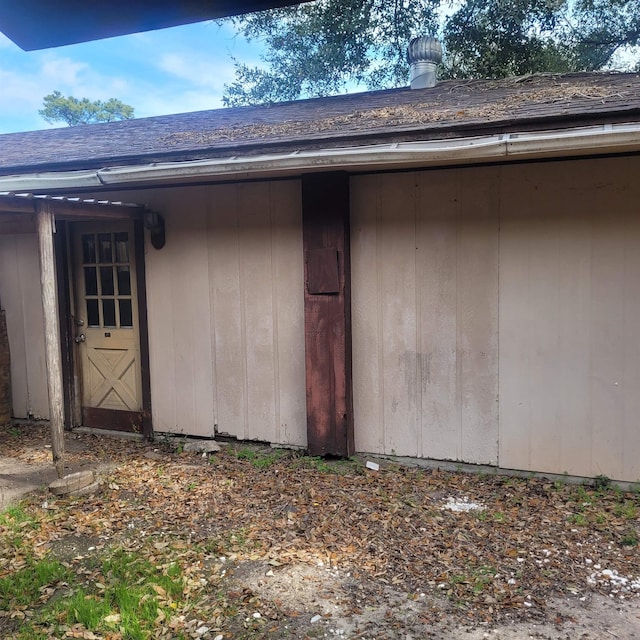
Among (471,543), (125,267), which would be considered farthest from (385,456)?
(125,267)

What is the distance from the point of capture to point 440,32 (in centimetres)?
1286

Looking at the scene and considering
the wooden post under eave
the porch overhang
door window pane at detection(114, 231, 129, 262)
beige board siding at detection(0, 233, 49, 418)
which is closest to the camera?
the porch overhang

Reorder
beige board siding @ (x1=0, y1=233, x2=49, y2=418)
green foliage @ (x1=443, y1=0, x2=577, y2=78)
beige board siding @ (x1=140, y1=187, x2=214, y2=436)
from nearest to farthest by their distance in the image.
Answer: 1. beige board siding @ (x1=140, y1=187, x2=214, y2=436)
2. beige board siding @ (x1=0, y1=233, x2=49, y2=418)
3. green foliage @ (x1=443, y1=0, x2=577, y2=78)

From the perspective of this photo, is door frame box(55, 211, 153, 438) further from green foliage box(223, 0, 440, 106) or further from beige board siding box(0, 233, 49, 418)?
green foliage box(223, 0, 440, 106)

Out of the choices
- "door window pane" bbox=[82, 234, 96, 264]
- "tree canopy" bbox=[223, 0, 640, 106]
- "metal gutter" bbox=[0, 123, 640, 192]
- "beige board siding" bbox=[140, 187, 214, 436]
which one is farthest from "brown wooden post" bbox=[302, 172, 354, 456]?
"tree canopy" bbox=[223, 0, 640, 106]

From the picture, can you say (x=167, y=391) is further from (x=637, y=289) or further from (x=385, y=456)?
(x=637, y=289)

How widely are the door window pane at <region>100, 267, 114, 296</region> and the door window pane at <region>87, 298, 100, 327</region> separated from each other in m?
0.17

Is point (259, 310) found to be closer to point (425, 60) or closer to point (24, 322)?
point (24, 322)

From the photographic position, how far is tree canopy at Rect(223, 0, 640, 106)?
1243cm

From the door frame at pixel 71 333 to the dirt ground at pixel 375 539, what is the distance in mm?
742

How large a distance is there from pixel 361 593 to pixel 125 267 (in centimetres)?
396

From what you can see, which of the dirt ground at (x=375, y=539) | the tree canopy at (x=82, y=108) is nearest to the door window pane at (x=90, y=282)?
the dirt ground at (x=375, y=539)

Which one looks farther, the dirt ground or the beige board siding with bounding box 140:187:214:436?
the beige board siding with bounding box 140:187:214:436

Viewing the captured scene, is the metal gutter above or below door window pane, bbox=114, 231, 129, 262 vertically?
above
